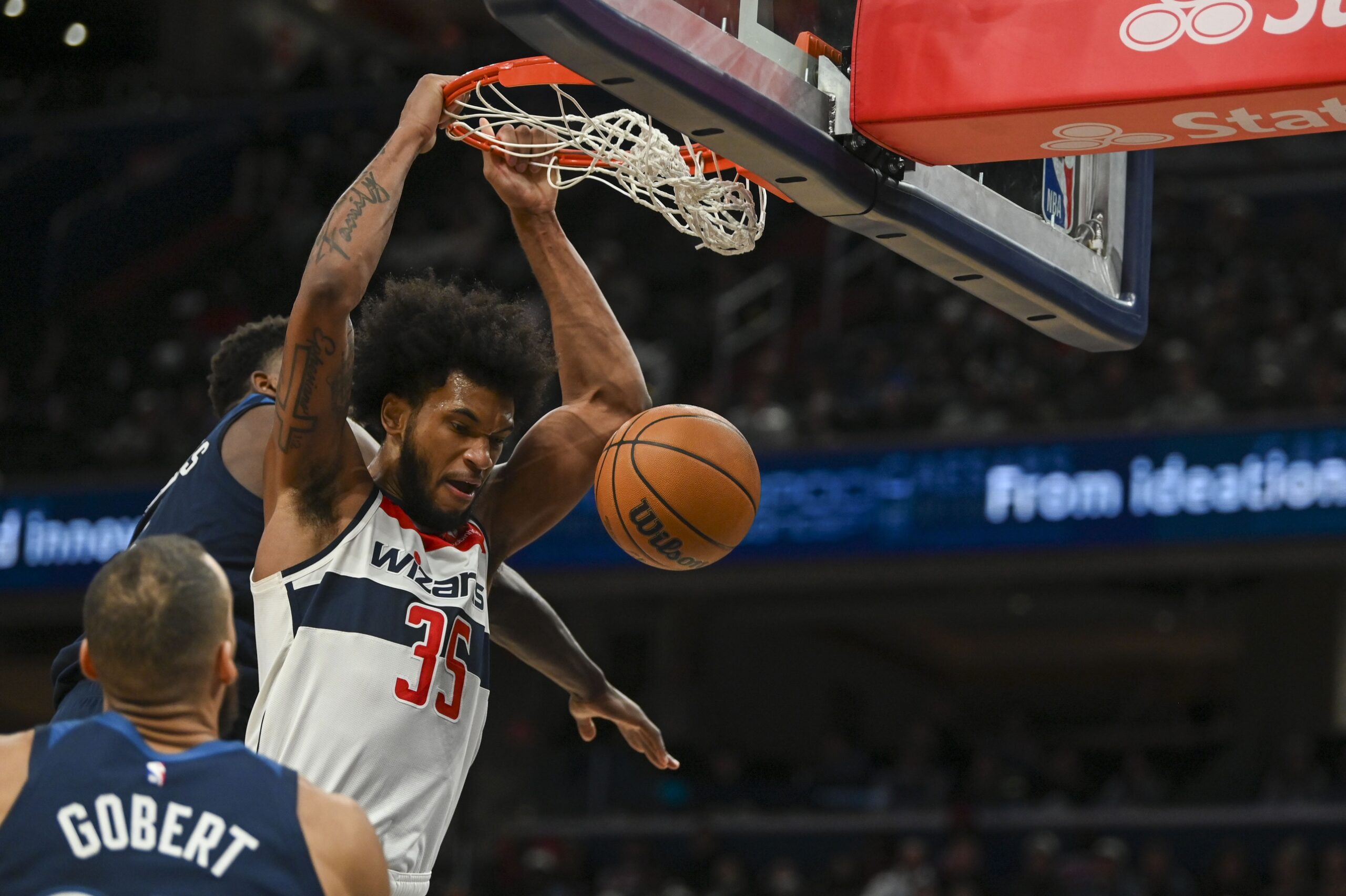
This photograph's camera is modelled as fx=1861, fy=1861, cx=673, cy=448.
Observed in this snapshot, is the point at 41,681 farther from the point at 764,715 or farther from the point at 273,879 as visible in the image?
the point at 273,879

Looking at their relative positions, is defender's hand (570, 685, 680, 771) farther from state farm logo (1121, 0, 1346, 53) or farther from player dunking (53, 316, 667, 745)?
state farm logo (1121, 0, 1346, 53)

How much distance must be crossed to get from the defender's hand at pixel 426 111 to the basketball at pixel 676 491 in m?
0.80

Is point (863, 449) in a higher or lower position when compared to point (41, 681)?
higher

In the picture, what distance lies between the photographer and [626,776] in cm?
1382

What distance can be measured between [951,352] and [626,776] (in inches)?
159

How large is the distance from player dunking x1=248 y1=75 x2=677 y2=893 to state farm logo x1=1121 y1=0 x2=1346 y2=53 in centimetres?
144

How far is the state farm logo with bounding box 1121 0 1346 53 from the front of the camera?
11.7 ft

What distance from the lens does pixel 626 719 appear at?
4.68 m

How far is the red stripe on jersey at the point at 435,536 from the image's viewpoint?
12.6ft

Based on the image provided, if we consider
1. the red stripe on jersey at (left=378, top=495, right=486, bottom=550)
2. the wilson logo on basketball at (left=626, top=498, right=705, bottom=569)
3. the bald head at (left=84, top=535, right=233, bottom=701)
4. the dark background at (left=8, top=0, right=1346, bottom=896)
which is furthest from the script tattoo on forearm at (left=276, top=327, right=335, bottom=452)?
the dark background at (left=8, top=0, right=1346, bottom=896)

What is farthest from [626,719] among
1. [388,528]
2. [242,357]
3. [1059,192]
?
[1059,192]

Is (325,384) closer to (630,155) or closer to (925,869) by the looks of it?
(630,155)

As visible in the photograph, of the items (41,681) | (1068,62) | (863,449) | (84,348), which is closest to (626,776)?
(863,449)

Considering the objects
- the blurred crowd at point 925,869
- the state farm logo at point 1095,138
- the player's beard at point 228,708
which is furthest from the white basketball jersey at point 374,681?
the blurred crowd at point 925,869
